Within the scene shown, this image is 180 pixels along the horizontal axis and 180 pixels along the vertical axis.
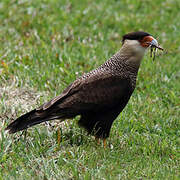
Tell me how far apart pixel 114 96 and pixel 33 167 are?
1128 millimetres

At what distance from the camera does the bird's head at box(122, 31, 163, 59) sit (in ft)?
14.6

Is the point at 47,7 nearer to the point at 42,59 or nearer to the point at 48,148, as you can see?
the point at 42,59

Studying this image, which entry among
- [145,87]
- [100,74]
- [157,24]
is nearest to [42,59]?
[145,87]

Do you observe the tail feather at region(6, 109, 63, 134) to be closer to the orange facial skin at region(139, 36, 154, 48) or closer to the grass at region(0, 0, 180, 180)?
the grass at region(0, 0, 180, 180)

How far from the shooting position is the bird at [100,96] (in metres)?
4.39

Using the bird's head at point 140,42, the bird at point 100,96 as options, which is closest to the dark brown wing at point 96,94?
the bird at point 100,96

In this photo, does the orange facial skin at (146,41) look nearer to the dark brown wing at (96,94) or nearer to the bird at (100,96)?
the bird at (100,96)

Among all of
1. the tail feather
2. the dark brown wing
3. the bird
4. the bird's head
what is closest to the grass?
the tail feather

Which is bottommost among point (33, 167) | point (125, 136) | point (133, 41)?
point (125, 136)

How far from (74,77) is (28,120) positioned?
1.74 meters

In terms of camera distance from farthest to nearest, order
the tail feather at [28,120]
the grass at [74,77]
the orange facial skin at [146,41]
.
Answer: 1. the orange facial skin at [146,41]
2. the tail feather at [28,120]
3. the grass at [74,77]

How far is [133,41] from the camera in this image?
449cm

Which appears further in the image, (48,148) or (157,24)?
(157,24)

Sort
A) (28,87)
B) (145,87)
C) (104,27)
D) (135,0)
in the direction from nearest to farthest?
1. (28,87)
2. (145,87)
3. (104,27)
4. (135,0)
